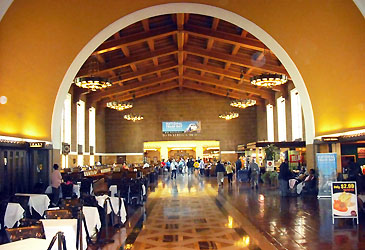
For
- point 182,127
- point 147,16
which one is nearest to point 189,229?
point 147,16

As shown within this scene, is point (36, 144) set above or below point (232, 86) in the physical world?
below

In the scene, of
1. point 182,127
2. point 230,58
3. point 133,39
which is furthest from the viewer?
point 182,127

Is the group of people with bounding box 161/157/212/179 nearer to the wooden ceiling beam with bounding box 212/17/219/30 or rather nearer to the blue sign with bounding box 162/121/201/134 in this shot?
the blue sign with bounding box 162/121/201/134

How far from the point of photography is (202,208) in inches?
384

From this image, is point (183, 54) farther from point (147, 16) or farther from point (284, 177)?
point (284, 177)

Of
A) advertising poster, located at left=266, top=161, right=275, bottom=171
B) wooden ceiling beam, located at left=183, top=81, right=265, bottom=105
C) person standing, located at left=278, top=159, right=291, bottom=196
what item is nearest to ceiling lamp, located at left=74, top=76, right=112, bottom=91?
person standing, located at left=278, top=159, right=291, bottom=196

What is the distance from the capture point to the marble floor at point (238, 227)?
19.2 ft

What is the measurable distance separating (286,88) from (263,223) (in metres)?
15.1

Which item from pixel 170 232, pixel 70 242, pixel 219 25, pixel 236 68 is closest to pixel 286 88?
pixel 236 68

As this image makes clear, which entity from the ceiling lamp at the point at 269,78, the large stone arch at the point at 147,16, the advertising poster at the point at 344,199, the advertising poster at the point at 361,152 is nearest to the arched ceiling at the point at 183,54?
the ceiling lamp at the point at 269,78

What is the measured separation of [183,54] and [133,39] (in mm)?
5373

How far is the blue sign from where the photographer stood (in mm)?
29281

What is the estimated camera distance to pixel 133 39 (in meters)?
15.2

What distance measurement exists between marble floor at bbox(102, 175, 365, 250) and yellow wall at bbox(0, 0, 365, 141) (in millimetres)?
3265
